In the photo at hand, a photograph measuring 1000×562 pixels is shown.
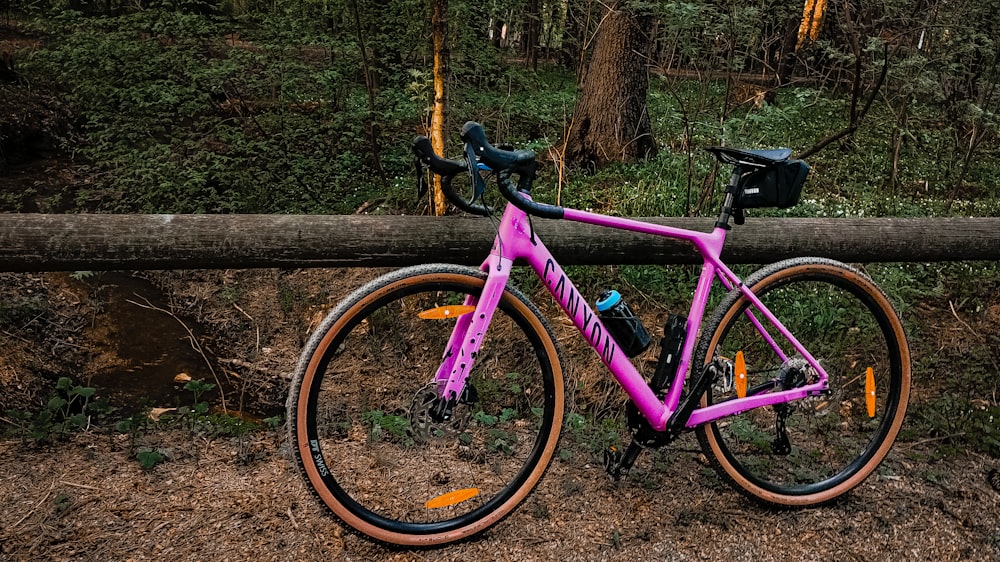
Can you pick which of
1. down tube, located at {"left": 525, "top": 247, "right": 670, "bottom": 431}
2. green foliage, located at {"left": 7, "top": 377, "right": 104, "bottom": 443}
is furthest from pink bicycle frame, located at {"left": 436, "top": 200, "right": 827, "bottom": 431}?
green foliage, located at {"left": 7, "top": 377, "right": 104, "bottom": 443}

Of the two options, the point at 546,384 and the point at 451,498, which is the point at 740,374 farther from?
the point at 451,498

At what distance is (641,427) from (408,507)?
2.98 ft

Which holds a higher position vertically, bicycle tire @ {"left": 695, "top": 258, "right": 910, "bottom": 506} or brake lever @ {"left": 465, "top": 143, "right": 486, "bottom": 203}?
brake lever @ {"left": 465, "top": 143, "right": 486, "bottom": 203}

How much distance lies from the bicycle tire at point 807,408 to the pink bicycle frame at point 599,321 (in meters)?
0.05

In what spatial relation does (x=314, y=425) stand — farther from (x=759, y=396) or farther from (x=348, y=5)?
(x=348, y=5)

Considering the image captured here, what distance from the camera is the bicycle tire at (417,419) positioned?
213cm

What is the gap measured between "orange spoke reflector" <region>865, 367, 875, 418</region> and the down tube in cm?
96

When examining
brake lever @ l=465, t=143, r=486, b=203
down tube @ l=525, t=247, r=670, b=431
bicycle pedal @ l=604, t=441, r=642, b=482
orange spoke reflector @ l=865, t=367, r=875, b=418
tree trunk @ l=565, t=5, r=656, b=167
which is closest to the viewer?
brake lever @ l=465, t=143, r=486, b=203

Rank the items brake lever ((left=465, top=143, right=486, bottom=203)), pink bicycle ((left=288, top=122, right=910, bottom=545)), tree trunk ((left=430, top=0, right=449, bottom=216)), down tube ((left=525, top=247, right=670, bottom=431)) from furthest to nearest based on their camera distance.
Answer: tree trunk ((left=430, top=0, right=449, bottom=216)) < down tube ((left=525, top=247, right=670, bottom=431)) < pink bicycle ((left=288, top=122, right=910, bottom=545)) < brake lever ((left=465, top=143, right=486, bottom=203))

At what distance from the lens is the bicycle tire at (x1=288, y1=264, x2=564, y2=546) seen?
84.0 inches

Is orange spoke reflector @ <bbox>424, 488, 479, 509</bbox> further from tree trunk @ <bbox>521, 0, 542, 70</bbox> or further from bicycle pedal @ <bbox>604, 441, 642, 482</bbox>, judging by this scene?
tree trunk @ <bbox>521, 0, 542, 70</bbox>

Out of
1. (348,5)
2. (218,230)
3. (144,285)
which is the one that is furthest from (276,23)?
(218,230)

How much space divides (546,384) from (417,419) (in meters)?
0.46

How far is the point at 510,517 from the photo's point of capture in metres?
2.59
